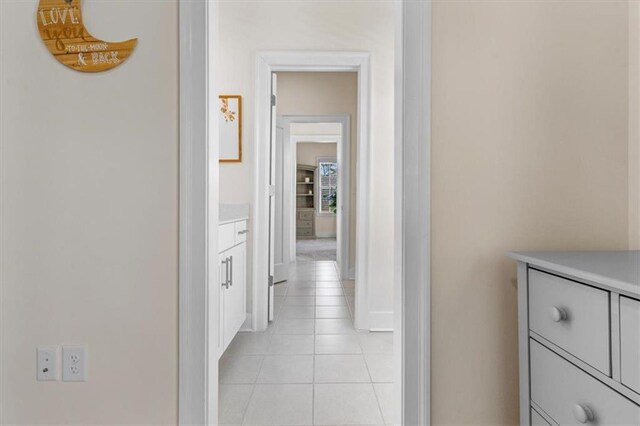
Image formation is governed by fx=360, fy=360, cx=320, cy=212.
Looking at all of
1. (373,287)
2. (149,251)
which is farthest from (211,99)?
(373,287)

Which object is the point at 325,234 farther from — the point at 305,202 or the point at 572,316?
the point at 572,316

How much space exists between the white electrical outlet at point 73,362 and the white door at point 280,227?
315 cm

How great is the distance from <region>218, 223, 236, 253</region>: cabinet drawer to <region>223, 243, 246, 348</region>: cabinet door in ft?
0.16

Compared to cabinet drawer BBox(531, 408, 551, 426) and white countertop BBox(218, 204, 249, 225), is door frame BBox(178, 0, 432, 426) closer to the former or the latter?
cabinet drawer BBox(531, 408, 551, 426)

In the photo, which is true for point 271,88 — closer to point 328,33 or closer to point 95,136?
point 328,33

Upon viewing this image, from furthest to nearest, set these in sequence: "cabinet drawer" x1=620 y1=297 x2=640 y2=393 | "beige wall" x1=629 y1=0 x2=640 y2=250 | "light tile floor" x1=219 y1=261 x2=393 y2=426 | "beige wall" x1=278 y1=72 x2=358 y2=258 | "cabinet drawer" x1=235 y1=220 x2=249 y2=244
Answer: "beige wall" x1=278 y1=72 x2=358 y2=258 < "cabinet drawer" x1=235 y1=220 x2=249 y2=244 < "light tile floor" x1=219 y1=261 x2=393 y2=426 < "beige wall" x1=629 y1=0 x2=640 y2=250 < "cabinet drawer" x1=620 y1=297 x2=640 y2=393

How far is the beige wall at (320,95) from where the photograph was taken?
4699 millimetres

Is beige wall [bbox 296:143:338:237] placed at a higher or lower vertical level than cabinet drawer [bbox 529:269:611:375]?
higher

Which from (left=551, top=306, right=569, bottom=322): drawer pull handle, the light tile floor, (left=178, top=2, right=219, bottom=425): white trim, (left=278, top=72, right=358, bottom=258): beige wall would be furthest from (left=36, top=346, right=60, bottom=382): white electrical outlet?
(left=278, top=72, right=358, bottom=258): beige wall

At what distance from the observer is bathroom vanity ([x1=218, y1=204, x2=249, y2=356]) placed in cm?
196

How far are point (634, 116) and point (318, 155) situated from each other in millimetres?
8762

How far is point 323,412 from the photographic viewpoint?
1.64m

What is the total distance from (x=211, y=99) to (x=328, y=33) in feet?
6.14

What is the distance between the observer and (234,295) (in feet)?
7.50
